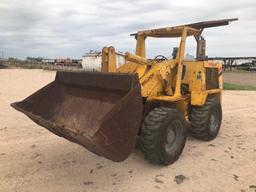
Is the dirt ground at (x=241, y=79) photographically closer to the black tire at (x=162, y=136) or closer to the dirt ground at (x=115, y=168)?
the dirt ground at (x=115, y=168)

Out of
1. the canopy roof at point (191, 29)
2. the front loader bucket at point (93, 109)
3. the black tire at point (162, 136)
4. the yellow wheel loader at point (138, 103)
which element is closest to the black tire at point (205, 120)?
the yellow wheel loader at point (138, 103)

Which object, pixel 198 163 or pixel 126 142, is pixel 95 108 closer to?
pixel 126 142

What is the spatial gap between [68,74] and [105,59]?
705 millimetres

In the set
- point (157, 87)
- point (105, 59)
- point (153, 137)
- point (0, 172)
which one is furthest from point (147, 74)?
point (0, 172)

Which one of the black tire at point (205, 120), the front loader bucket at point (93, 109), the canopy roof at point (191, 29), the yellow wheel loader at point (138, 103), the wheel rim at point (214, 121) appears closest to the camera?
the front loader bucket at point (93, 109)

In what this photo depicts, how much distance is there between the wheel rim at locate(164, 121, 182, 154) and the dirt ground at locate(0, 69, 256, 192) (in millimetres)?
286

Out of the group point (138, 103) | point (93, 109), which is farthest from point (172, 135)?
point (93, 109)

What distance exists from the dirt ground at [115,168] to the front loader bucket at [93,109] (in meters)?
0.58

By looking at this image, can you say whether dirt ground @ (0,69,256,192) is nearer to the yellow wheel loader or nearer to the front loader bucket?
the yellow wheel loader

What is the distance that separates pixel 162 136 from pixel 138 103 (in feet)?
2.65

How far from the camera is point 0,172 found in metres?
5.17

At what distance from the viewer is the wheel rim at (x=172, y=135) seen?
218 inches

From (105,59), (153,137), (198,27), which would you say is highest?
(198,27)

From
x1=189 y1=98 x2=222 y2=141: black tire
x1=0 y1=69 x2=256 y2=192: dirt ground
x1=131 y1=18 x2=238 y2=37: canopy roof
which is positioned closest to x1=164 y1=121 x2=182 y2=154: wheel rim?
x1=0 y1=69 x2=256 y2=192: dirt ground
